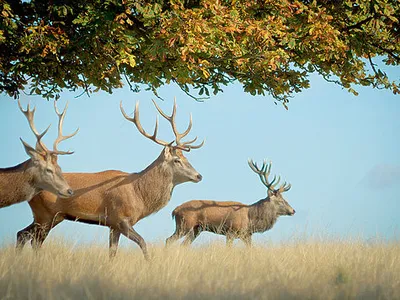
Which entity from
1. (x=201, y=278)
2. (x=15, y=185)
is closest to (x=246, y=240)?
(x=15, y=185)

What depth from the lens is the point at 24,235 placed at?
8.97 m

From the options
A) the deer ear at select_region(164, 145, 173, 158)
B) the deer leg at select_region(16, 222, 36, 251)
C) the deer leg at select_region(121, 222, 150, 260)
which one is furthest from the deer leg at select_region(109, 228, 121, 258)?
the deer ear at select_region(164, 145, 173, 158)

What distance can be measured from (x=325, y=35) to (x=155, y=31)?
263 centimetres

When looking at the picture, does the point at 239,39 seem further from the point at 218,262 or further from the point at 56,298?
the point at 56,298

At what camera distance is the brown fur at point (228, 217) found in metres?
11.7

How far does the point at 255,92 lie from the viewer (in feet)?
34.1

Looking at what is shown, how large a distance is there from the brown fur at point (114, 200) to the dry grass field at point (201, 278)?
2.08 ft

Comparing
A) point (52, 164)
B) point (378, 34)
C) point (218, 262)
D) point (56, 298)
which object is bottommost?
point (56, 298)

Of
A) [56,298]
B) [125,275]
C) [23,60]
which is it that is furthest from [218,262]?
[23,60]

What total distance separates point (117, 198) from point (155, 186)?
67 cm

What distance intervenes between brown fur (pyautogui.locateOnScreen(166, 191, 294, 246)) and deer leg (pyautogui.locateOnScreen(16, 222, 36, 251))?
2874mm

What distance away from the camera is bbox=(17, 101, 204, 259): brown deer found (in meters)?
8.86

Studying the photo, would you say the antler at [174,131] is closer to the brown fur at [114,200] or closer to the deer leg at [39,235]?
the brown fur at [114,200]

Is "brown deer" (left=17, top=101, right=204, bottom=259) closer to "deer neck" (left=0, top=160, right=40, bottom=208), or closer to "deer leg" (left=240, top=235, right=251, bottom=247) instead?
"deer neck" (left=0, top=160, right=40, bottom=208)
